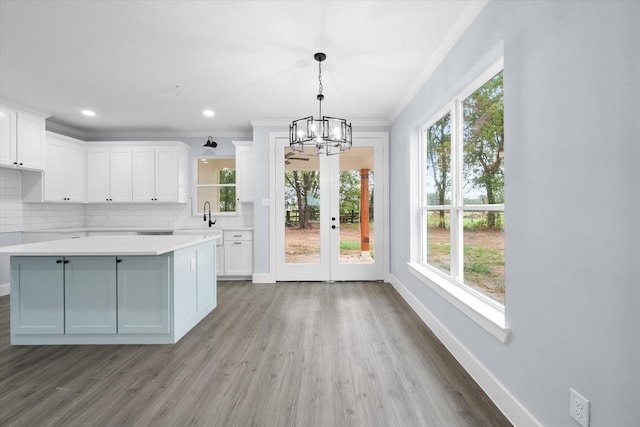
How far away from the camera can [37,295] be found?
8.63ft

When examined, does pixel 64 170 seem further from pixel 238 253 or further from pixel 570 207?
pixel 570 207

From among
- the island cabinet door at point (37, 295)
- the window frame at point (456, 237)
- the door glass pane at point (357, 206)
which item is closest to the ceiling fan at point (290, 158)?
the door glass pane at point (357, 206)

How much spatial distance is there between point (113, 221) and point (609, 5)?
21.3 ft

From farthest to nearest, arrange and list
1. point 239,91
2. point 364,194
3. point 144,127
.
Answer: point 144,127, point 364,194, point 239,91

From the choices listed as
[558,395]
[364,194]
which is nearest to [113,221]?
[364,194]

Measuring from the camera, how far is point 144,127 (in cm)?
524

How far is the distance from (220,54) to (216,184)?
9.97 ft

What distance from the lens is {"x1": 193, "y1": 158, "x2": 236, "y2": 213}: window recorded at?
219 inches

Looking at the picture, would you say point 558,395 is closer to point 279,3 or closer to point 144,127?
point 279,3

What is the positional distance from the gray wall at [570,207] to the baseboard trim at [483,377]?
0.14ft

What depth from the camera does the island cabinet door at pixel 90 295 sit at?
2623 mm

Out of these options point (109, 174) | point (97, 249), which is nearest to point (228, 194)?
point (109, 174)

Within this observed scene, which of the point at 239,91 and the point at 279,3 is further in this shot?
A: the point at 239,91

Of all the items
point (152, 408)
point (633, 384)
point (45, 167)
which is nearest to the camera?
point (633, 384)
